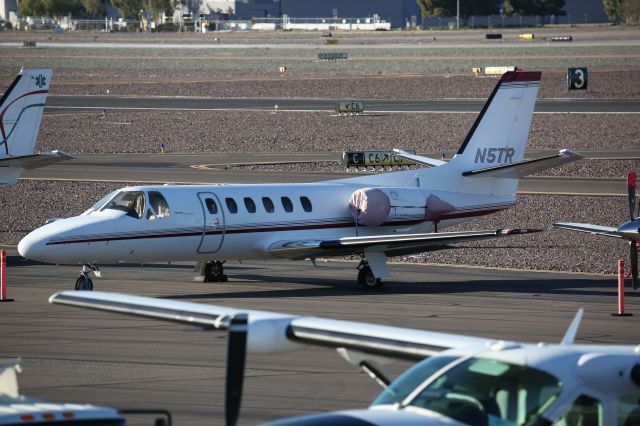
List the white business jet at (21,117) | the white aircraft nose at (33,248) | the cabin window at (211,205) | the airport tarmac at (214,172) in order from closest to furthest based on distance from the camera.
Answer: the white aircraft nose at (33,248)
the cabin window at (211,205)
the white business jet at (21,117)
the airport tarmac at (214,172)

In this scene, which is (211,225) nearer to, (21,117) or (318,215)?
(318,215)

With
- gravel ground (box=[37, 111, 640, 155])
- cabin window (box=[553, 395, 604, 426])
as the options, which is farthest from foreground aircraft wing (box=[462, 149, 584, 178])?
gravel ground (box=[37, 111, 640, 155])

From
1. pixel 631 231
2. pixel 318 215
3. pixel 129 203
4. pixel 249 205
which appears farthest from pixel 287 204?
pixel 631 231

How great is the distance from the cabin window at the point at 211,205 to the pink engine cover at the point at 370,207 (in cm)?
318

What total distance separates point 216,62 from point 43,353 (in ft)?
326

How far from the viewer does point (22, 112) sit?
32.9 metres

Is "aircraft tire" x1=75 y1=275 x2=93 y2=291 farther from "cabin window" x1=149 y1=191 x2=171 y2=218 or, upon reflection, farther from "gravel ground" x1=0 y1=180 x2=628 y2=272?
"gravel ground" x1=0 y1=180 x2=628 y2=272

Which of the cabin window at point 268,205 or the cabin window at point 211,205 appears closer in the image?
the cabin window at point 211,205

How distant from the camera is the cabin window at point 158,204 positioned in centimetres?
2523

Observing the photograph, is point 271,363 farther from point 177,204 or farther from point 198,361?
point 177,204

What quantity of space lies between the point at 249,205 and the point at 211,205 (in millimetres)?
969

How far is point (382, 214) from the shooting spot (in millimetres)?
27062

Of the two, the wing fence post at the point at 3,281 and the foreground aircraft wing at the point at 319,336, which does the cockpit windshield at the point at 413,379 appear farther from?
the wing fence post at the point at 3,281

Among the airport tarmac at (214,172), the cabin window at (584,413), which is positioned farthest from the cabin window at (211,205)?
the cabin window at (584,413)
